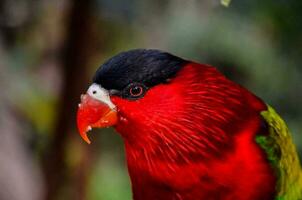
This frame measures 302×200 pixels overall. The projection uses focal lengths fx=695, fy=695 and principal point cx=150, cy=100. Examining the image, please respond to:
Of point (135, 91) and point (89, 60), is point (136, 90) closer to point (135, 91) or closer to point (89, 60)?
point (135, 91)

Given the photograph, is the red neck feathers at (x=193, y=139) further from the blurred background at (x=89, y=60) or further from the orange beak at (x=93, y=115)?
the blurred background at (x=89, y=60)

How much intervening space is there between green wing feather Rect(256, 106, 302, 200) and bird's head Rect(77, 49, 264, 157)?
0.14 metres

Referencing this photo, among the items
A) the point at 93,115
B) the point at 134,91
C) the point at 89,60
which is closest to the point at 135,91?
the point at 134,91

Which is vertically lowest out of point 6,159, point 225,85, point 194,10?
point 6,159

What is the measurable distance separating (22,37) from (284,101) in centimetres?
143

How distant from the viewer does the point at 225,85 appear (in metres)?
1.89

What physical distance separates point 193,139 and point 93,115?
10.6 inches

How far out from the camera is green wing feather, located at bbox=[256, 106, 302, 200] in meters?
1.92

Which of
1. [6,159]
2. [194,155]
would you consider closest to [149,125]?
[194,155]

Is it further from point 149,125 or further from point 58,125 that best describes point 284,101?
point 149,125

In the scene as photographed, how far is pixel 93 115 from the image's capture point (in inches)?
71.2

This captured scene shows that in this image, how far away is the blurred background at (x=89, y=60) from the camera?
111 inches

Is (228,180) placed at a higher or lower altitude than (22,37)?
higher

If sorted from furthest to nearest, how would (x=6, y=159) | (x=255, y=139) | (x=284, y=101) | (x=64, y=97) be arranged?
1. (x=284, y=101)
2. (x=6, y=159)
3. (x=64, y=97)
4. (x=255, y=139)
